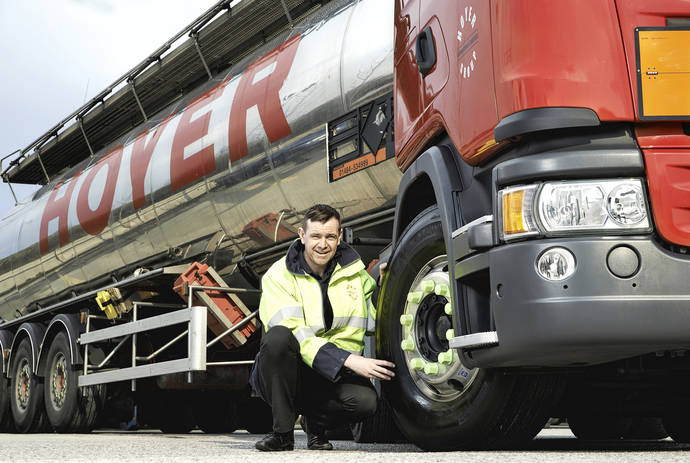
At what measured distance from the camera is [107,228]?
27.9ft

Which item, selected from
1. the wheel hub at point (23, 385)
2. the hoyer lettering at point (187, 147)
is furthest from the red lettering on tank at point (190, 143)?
the wheel hub at point (23, 385)

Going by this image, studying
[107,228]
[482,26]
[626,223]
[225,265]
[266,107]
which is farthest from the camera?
[107,228]

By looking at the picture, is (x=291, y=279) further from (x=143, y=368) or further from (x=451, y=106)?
(x=143, y=368)

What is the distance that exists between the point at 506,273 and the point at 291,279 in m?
1.45

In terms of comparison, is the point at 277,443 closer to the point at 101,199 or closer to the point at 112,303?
the point at 112,303

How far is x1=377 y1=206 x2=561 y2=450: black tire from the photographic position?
3297 millimetres

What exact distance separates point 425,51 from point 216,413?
22.0 ft

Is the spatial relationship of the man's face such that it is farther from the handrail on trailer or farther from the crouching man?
the handrail on trailer

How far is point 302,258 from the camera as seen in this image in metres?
4.21

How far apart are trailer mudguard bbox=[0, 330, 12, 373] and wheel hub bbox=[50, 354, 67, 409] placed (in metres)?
1.57

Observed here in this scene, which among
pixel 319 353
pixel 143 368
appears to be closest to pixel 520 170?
pixel 319 353

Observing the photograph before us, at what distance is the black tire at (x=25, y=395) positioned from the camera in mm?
9320

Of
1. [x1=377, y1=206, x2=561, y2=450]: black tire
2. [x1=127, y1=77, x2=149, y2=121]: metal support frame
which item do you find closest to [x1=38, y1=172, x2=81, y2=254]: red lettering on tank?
[x1=127, y1=77, x2=149, y2=121]: metal support frame

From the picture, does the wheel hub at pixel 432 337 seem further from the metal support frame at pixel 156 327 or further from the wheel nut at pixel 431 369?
the metal support frame at pixel 156 327
